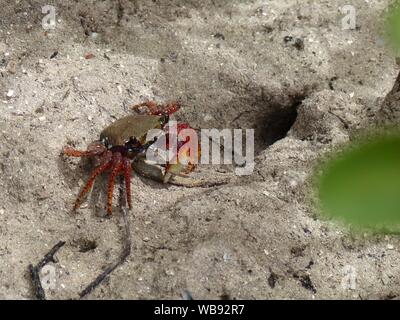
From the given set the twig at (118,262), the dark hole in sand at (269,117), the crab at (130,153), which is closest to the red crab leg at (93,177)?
the crab at (130,153)

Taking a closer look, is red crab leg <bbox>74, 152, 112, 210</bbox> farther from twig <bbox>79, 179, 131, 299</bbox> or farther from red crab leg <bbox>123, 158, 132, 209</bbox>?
twig <bbox>79, 179, 131, 299</bbox>

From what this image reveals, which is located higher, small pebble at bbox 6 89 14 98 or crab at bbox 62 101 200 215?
small pebble at bbox 6 89 14 98

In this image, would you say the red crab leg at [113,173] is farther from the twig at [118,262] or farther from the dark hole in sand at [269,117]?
the dark hole in sand at [269,117]

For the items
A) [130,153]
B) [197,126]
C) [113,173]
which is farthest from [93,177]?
[197,126]

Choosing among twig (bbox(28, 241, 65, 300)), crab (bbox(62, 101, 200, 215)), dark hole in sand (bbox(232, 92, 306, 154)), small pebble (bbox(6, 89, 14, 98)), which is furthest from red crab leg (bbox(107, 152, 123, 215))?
dark hole in sand (bbox(232, 92, 306, 154))

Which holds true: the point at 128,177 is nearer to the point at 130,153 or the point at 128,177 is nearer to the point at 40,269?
the point at 130,153

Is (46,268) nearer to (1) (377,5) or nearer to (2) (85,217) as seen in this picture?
(2) (85,217)

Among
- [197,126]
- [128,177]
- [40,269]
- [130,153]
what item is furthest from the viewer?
[197,126]
